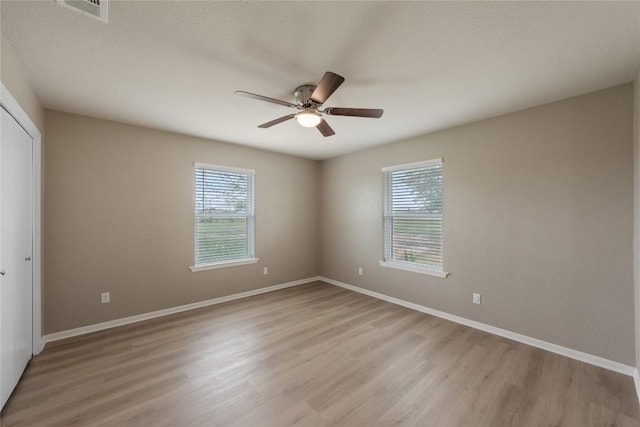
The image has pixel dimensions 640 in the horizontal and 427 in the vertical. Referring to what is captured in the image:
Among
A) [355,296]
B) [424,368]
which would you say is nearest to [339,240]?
[355,296]

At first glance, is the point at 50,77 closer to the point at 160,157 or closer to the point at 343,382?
the point at 160,157

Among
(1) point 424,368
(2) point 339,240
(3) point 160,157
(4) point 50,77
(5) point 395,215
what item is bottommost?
(1) point 424,368

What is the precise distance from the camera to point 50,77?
215cm

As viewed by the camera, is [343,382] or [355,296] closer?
[343,382]

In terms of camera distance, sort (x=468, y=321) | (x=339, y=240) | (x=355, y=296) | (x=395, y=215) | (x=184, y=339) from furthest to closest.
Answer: (x=339, y=240) → (x=355, y=296) → (x=395, y=215) → (x=468, y=321) → (x=184, y=339)

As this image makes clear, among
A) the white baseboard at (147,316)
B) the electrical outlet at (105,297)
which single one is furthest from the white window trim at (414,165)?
the electrical outlet at (105,297)

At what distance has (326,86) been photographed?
186cm

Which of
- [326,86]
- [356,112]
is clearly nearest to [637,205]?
[356,112]

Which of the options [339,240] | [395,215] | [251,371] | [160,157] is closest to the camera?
[251,371]

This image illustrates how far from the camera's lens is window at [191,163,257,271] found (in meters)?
3.90

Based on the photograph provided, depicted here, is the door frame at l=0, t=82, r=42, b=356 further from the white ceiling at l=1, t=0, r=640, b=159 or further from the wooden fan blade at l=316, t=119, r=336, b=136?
the wooden fan blade at l=316, t=119, r=336, b=136

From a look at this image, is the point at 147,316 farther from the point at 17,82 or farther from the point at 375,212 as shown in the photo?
the point at 375,212

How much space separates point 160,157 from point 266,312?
Result: 2.49 m

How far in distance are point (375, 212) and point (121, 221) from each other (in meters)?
3.49
